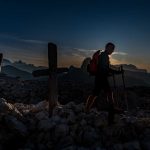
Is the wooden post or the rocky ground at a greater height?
the wooden post

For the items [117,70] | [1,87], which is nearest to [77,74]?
[1,87]

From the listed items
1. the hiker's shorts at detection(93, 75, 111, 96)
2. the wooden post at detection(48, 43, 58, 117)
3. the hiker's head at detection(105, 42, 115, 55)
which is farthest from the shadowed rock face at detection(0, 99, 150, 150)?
the hiker's head at detection(105, 42, 115, 55)

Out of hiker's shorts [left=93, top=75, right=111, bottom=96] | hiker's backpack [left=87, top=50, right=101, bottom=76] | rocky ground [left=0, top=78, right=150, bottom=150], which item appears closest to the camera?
rocky ground [left=0, top=78, right=150, bottom=150]

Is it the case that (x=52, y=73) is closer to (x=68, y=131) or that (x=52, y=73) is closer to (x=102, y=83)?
(x=102, y=83)

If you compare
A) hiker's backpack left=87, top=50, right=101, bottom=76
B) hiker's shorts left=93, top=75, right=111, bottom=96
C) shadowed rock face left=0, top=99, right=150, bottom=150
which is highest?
hiker's backpack left=87, top=50, right=101, bottom=76

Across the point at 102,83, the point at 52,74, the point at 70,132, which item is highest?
the point at 52,74

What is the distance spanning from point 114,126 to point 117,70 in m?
2.42

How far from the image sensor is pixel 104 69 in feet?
45.3

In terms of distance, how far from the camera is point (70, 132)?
12953 mm

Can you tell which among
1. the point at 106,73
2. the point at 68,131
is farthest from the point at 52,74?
the point at 68,131

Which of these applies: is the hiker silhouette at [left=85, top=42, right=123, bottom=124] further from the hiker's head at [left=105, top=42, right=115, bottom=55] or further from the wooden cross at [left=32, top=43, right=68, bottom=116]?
the wooden cross at [left=32, top=43, right=68, bottom=116]

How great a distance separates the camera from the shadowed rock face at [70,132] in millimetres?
12158

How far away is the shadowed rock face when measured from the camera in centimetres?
1216

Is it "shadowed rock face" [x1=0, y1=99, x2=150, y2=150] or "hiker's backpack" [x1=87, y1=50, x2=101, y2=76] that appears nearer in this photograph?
"shadowed rock face" [x1=0, y1=99, x2=150, y2=150]
